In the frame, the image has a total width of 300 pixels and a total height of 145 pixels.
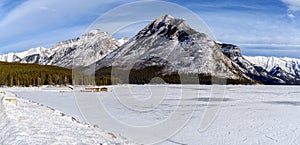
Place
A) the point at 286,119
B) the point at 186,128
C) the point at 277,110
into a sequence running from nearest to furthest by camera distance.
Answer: the point at 186,128 < the point at 286,119 < the point at 277,110

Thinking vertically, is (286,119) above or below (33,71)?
below

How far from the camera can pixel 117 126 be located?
22.5 metres

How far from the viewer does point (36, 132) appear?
16.2m

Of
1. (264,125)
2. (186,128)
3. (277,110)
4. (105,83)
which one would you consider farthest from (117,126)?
(105,83)

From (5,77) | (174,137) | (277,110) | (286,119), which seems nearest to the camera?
(174,137)

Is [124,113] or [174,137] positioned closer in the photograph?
[174,137]

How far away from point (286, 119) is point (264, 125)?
9.61ft

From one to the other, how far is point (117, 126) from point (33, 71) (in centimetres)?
12693

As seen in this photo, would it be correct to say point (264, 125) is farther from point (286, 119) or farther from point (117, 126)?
point (117, 126)

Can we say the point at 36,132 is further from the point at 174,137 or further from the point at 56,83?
the point at 56,83

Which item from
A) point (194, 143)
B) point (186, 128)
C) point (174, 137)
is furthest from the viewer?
point (186, 128)

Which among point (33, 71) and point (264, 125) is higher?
point (33, 71)

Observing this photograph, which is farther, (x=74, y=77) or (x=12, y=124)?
(x=74, y=77)

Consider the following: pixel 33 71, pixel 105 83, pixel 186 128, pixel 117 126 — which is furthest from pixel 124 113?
pixel 33 71
